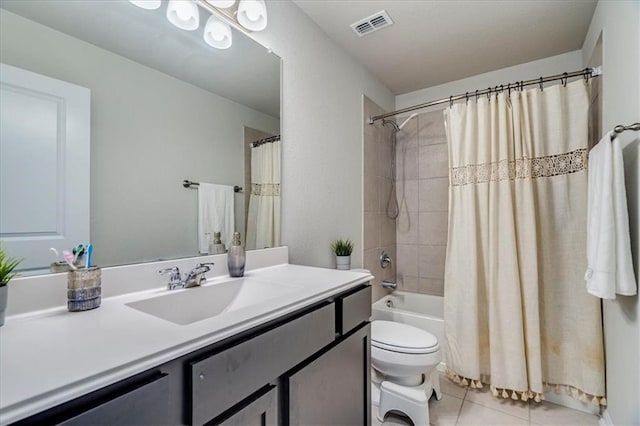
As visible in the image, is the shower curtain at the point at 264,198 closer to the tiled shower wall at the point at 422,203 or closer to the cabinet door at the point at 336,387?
the cabinet door at the point at 336,387

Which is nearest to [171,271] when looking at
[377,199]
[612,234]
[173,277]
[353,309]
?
[173,277]

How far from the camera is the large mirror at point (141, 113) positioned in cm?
85

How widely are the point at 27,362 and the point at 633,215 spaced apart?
2023 mm

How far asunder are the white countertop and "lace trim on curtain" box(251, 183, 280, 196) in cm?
69

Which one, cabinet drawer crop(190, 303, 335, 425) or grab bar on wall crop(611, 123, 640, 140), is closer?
cabinet drawer crop(190, 303, 335, 425)

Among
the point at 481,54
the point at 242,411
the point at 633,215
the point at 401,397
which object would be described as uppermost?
the point at 481,54

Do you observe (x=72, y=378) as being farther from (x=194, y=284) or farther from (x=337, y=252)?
(x=337, y=252)

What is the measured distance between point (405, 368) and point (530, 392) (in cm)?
89

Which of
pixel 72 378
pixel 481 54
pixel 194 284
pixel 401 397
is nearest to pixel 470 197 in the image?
pixel 481 54

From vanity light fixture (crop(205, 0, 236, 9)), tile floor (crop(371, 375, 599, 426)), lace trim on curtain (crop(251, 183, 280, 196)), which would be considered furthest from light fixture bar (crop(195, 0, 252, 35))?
tile floor (crop(371, 375, 599, 426))

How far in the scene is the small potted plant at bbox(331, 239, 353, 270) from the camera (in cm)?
186

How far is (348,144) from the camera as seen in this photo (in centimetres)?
218

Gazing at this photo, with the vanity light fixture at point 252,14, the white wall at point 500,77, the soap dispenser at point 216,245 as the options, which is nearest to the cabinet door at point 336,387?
the soap dispenser at point 216,245

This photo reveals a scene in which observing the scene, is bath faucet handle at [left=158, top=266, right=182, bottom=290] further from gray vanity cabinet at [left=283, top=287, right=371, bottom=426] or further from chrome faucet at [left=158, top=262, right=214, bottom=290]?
gray vanity cabinet at [left=283, top=287, right=371, bottom=426]
